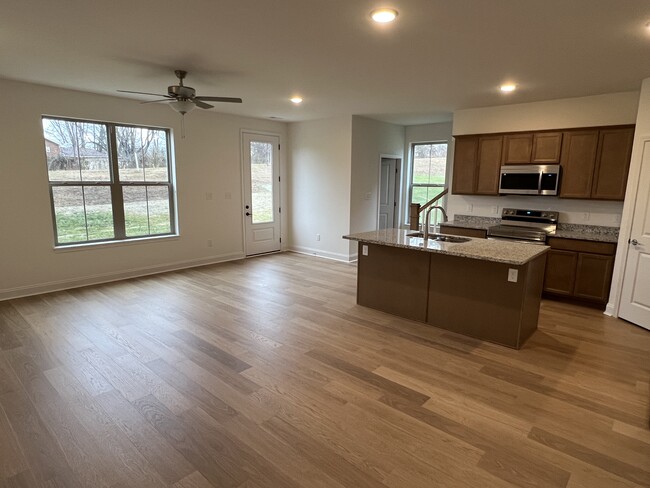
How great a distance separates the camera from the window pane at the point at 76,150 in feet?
15.5

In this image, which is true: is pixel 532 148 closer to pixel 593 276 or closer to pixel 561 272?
pixel 561 272

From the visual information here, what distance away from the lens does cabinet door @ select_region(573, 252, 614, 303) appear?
4238 mm

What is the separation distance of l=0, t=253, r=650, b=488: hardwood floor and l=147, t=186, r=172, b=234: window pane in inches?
76.0

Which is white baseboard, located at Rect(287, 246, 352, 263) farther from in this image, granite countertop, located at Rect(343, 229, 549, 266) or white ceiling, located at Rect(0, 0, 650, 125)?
white ceiling, located at Rect(0, 0, 650, 125)

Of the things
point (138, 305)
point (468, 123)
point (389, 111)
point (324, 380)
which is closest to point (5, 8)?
point (138, 305)

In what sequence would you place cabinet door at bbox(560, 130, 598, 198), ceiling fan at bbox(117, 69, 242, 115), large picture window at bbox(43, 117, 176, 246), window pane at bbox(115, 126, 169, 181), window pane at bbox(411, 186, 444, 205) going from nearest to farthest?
ceiling fan at bbox(117, 69, 242, 115) < cabinet door at bbox(560, 130, 598, 198) < large picture window at bbox(43, 117, 176, 246) < window pane at bbox(115, 126, 169, 181) < window pane at bbox(411, 186, 444, 205)

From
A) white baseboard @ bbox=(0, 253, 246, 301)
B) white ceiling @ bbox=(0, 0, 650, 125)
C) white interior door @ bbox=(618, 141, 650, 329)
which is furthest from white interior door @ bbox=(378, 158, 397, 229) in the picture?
white interior door @ bbox=(618, 141, 650, 329)

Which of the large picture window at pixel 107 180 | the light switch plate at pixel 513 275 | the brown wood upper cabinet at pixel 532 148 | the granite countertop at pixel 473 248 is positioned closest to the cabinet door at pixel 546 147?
the brown wood upper cabinet at pixel 532 148

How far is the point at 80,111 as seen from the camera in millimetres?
4801

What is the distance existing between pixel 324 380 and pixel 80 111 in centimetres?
471

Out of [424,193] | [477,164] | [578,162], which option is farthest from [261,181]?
[578,162]

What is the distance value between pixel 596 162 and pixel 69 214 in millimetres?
6824

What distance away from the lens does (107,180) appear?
5234 mm

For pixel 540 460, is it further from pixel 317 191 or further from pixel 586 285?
pixel 317 191
